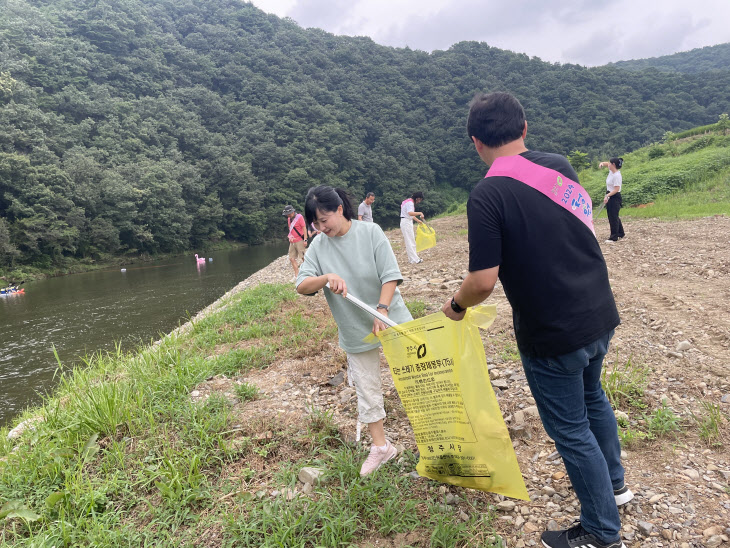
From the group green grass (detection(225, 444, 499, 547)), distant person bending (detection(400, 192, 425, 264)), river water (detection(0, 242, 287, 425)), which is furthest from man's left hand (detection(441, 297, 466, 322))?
distant person bending (detection(400, 192, 425, 264))

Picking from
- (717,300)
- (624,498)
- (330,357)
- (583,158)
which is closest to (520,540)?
(624,498)

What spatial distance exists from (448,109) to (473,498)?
76948 mm

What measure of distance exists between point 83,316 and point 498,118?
15088mm

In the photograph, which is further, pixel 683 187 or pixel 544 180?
pixel 683 187

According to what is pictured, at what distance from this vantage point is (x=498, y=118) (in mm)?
1705

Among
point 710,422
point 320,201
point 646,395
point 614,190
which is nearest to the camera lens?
point 320,201

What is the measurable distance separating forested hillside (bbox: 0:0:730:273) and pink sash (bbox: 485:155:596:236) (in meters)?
28.1

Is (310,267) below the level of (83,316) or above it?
above

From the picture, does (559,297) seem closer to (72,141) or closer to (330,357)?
(330,357)

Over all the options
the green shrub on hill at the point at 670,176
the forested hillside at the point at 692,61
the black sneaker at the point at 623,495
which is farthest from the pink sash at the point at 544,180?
the forested hillside at the point at 692,61

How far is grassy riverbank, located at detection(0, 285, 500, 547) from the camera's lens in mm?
2201

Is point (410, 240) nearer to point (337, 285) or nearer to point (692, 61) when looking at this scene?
point (337, 285)

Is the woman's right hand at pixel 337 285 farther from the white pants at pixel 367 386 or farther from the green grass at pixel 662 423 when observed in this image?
the green grass at pixel 662 423

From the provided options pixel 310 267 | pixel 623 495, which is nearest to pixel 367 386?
pixel 310 267
